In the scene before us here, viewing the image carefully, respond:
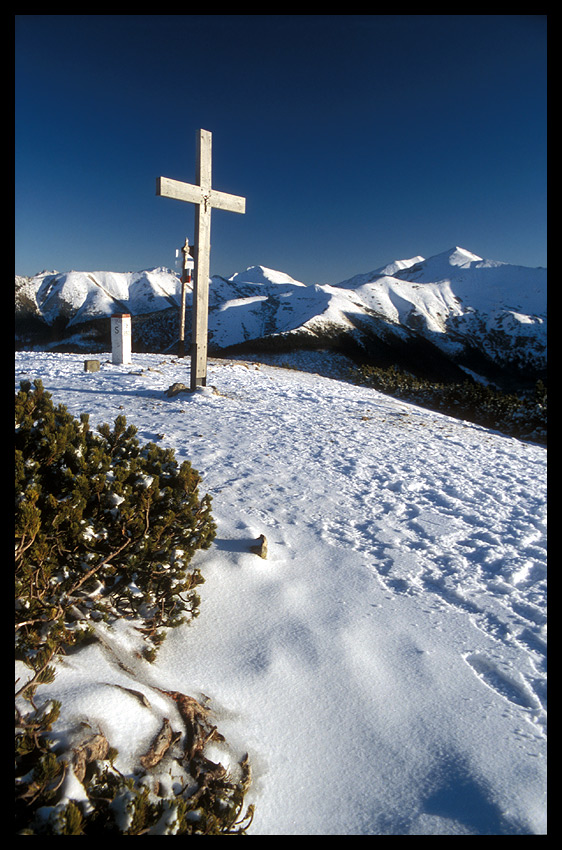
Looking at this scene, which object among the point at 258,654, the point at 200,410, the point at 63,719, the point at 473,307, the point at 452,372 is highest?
the point at 473,307

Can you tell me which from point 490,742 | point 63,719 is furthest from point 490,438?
point 63,719

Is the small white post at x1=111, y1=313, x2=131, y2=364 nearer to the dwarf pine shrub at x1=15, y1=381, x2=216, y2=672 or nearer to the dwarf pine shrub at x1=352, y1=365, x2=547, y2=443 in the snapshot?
the dwarf pine shrub at x1=352, y1=365, x2=547, y2=443

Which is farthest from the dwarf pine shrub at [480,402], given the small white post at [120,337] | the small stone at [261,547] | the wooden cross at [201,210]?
the small stone at [261,547]

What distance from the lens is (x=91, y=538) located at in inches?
93.5

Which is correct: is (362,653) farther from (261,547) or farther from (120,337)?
(120,337)

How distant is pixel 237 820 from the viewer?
5.54ft

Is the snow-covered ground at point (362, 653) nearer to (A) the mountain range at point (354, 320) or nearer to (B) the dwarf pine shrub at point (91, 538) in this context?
(B) the dwarf pine shrub at point (91, 538)

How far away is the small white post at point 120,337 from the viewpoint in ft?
40.1

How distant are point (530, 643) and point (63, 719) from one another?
271 cm

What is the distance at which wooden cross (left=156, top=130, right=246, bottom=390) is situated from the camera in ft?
26.4

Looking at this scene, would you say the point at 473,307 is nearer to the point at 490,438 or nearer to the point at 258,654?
the point at 490,438

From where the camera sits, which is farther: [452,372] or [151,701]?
[452,372]

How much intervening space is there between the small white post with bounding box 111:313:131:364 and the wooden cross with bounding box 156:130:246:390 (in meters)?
4.07
